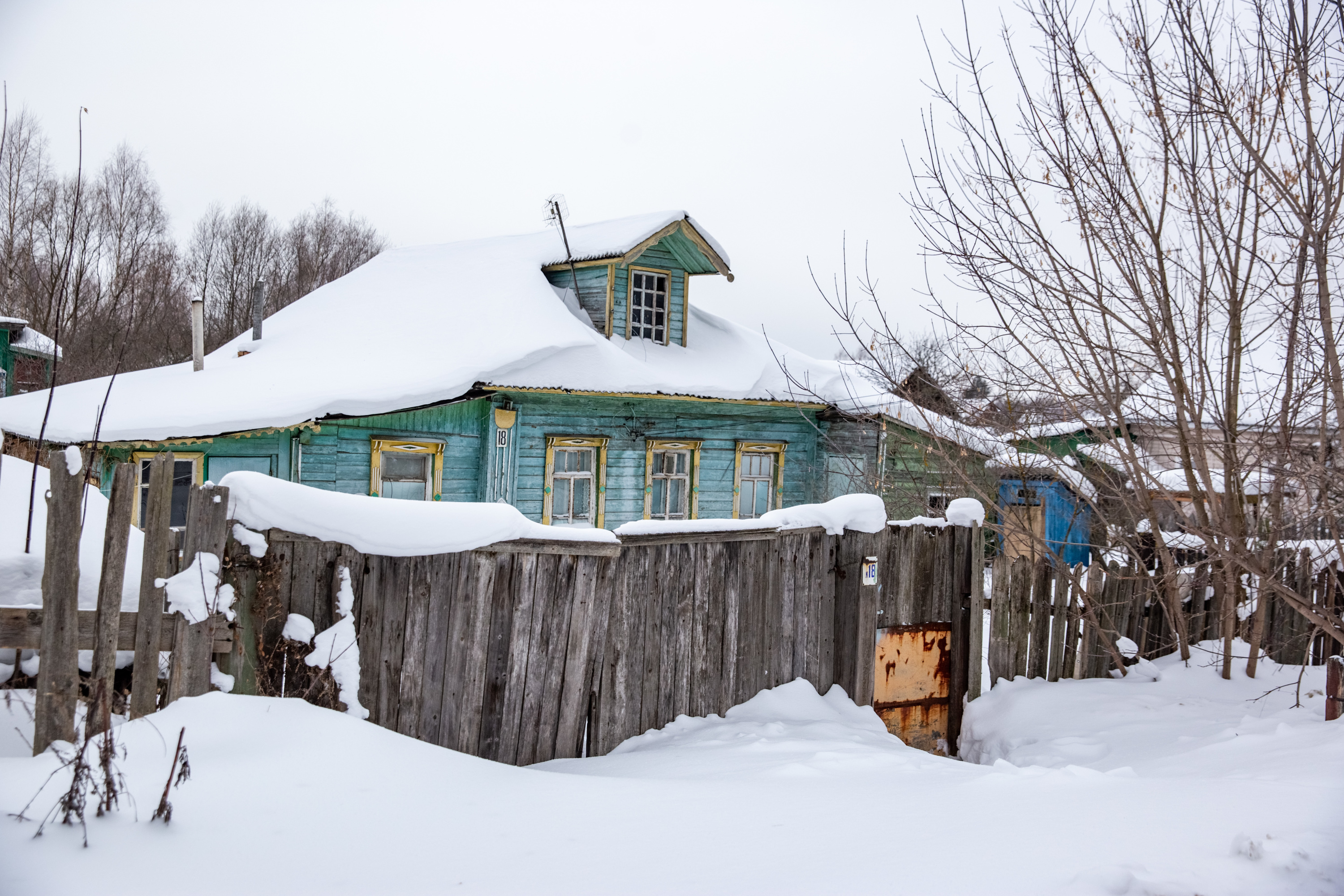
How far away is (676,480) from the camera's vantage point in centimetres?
1562

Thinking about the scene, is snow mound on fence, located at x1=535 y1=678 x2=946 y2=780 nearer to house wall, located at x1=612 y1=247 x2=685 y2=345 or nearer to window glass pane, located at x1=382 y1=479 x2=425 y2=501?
window glass pane, located at x1=382 y1=479 x2=425 y2=501

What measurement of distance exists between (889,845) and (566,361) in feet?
36.6

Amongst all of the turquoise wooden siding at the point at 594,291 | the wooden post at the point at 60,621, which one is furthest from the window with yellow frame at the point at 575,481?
the wooden post at the point at 60,621

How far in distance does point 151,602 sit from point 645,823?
210 cm

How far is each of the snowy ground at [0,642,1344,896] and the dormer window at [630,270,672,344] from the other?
1200 centimetres

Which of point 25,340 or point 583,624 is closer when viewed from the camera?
point 583,624

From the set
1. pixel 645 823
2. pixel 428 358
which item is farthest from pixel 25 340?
pixel 645 823

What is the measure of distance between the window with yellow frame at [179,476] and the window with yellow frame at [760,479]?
840 cm

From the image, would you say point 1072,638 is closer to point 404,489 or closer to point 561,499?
point 561,499

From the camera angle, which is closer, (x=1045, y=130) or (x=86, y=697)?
(x=86, y=697)

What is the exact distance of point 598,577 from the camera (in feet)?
16.2

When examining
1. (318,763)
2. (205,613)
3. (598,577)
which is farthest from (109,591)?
(598,577)

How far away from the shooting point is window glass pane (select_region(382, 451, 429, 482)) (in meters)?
13.2

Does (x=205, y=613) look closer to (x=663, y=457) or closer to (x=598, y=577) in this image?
(x=598, y=577)
